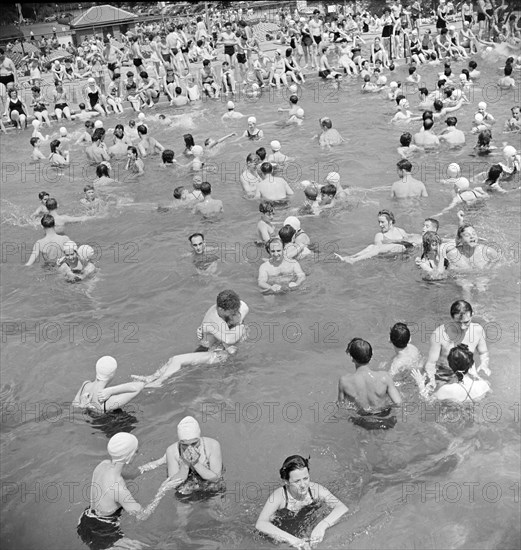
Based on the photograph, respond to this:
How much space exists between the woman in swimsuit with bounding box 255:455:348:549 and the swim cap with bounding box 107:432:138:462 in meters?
1.18

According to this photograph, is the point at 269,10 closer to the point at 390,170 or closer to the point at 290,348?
the point at 390,170

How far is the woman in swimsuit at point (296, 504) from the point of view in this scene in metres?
4.36

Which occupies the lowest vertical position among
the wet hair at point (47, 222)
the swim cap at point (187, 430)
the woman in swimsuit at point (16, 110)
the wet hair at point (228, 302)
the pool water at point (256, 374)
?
the pool water at point (256, 374)

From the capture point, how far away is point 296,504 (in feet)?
15.2

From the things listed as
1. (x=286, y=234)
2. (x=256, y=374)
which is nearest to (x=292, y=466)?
(x=256, y=374)

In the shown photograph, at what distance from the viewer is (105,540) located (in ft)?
15.2

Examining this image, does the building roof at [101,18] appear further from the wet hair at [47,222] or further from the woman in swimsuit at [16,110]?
the wet hair at [47,222]

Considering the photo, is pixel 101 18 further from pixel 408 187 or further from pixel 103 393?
pixel 103 393

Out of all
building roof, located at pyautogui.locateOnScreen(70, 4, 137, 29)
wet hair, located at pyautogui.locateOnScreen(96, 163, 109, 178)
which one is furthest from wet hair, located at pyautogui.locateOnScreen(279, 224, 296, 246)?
building roof, located at pyautogui.locateOnScreen(70, 4, 137, 29)

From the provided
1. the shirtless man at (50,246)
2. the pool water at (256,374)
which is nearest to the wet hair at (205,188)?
the pool water at (256,374)

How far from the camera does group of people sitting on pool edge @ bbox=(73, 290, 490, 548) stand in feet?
14.8

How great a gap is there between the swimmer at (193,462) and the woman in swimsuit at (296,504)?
0.56 metres

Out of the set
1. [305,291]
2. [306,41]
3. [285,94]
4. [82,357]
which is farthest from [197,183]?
[306,41]

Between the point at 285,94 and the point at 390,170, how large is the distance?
8.89 metres
